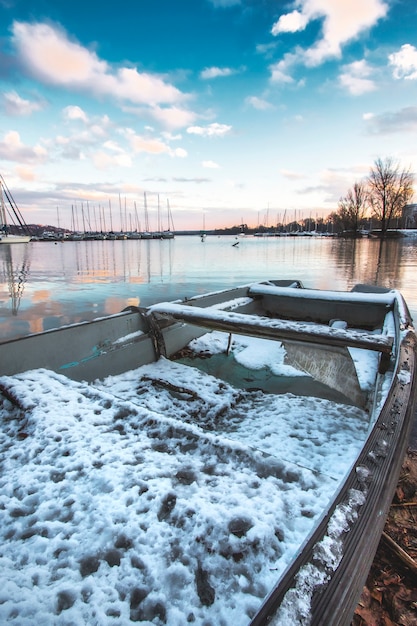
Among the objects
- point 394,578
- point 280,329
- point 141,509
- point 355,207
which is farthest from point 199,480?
point 355,207

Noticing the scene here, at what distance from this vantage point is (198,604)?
3.68ft

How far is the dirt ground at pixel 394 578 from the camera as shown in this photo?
4.51 feet

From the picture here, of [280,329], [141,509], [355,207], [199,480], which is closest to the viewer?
[141,509]

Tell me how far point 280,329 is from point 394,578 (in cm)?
182

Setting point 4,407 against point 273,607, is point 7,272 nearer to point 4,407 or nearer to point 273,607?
point 4,407

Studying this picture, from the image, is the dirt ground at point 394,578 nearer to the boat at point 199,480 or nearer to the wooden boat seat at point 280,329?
the boat at point 199,480

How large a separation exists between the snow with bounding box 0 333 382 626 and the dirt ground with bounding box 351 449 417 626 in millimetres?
402

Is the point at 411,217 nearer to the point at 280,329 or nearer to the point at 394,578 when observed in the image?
the point at 280,329

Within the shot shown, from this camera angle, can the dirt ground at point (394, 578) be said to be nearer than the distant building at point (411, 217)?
Yes

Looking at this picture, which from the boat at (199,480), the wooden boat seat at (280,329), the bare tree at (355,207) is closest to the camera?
the boat at (199,480)

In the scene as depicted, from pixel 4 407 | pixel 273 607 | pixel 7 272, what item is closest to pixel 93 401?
pixel 4 407

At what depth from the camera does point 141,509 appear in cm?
150

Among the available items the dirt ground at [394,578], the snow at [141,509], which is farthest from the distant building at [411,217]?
Result: the snow at [141,509]

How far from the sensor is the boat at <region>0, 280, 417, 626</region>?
111cm
